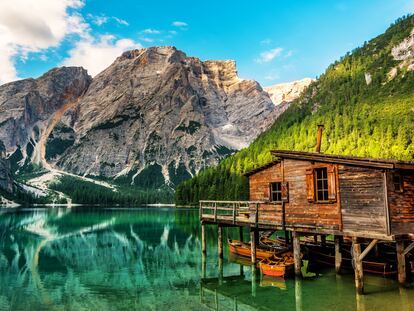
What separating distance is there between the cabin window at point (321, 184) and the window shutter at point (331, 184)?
2.53ft

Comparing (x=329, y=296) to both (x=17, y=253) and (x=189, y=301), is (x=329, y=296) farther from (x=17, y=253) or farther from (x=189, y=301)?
(x=17, y=253)

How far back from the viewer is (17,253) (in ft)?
161

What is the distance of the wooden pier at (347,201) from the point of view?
24.7m

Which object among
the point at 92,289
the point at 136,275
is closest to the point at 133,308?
the point at 92,289

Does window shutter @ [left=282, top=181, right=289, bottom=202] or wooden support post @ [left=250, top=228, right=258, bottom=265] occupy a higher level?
window shutter @ [left=282, top=181, right=289, bottom=202]

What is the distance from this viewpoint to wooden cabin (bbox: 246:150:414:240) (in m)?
24.6

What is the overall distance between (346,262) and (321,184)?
894 cm

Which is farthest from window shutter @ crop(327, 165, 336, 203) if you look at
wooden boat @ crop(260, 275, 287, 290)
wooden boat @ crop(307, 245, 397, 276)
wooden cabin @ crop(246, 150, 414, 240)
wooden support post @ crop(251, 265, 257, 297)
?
wooden support post @ crop(251, 265, 257, 297)

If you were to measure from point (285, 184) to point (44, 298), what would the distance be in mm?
20078

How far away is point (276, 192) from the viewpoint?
111 ft

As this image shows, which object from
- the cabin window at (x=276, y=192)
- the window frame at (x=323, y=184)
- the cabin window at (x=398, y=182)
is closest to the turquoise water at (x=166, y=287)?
the window frame at (x=323, y=184)

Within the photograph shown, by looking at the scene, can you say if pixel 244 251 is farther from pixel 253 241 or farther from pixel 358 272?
pixel 358 272

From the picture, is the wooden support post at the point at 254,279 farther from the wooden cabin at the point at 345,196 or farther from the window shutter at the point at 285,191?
the window shutter at the point at 285,191

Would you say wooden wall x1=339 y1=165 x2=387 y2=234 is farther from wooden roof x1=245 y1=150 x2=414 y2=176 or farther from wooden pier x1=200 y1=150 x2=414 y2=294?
wooden roof x1=245 y1=150 x2=414 y2=176
